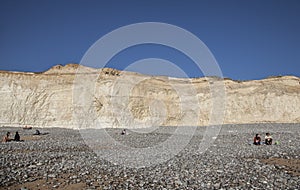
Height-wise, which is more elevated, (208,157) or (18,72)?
(18,72)

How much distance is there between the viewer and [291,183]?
30.6ft

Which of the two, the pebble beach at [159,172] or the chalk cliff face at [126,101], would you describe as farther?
the chalk cliff face at [126,101]

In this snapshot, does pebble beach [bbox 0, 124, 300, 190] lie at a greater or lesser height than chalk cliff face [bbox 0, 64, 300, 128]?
lesser

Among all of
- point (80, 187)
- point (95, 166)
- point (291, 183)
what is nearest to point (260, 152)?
point (291, 183)

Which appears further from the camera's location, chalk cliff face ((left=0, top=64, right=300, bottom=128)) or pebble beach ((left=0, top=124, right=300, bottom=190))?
chalk cliff face ((left=0, top=64, right=300, bottom=128))

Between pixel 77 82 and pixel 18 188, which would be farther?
pixel 77 82

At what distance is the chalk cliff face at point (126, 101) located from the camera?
4525 centimetres

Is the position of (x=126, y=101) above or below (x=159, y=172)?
above

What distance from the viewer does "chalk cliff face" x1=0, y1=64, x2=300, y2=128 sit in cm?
4525

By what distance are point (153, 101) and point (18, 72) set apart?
22.1 meters

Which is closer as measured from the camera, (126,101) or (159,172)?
(159,172)

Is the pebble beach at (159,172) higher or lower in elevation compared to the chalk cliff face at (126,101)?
lower

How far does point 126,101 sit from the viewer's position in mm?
48312

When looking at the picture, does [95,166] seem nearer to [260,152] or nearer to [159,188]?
[159,188]
